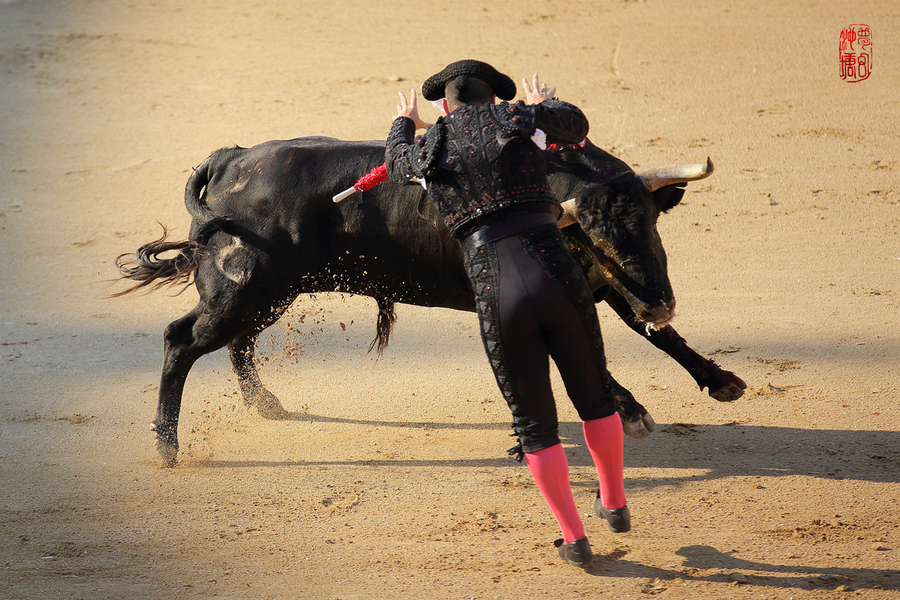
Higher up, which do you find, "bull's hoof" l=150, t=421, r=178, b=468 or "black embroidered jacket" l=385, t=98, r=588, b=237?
"black embroidered jacket" l=385, t=98, r=588, b=237

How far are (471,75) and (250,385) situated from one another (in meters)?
2.47

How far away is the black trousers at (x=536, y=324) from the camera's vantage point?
107 inches

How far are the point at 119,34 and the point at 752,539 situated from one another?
10.7 m

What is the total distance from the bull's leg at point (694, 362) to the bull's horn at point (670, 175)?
0.64 metres

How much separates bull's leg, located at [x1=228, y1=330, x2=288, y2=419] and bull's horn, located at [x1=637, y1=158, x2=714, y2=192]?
2.29 m

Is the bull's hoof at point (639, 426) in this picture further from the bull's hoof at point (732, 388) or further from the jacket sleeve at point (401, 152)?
the jacket sleeve at point (401, 152)

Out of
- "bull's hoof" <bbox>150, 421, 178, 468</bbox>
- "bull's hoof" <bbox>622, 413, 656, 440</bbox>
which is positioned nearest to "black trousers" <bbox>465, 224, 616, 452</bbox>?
"bull's hoof" <bbox>622, 413, 656, 440</bbox>

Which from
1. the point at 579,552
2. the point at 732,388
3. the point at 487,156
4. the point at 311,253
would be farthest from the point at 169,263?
the point at 732,388

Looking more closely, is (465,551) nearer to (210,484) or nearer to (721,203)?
(210,484)

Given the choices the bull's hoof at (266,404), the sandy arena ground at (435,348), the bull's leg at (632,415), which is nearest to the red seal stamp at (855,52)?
the sandy arena ground at (435,348)

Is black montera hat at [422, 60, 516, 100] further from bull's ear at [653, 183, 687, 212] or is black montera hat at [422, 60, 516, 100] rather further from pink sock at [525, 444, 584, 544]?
pink sock at [525, 444, 584, 544]

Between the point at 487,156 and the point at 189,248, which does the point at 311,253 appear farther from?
the point at 487,156

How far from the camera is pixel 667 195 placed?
12.1ft

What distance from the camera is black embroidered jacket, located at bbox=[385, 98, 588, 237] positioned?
8.97 feet
